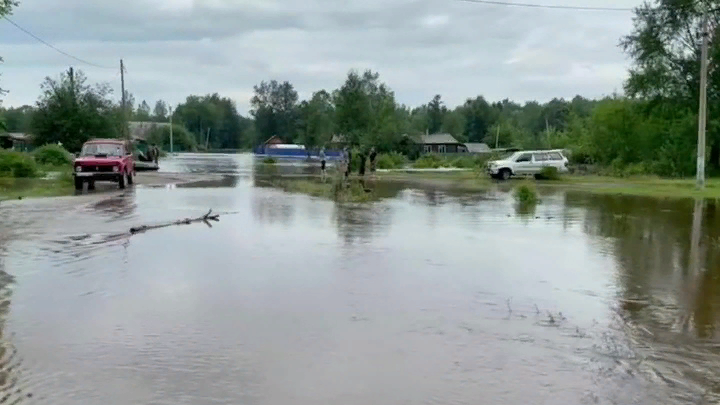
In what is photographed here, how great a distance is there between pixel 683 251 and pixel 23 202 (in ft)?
65.3

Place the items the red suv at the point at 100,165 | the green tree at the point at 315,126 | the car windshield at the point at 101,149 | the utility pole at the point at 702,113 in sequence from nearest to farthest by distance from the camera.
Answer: the utility pole at the point at 702,113 < the red suv at the point at 100,165 < the car windshield at the point at 101,149 < the green tree at the point at 315,126

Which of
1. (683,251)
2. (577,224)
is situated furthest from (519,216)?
(683,251)

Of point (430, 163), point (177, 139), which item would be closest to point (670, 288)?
point (430, 163)

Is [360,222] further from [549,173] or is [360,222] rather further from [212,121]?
[212,121]

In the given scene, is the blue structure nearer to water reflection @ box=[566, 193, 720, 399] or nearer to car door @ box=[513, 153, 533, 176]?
car door @ box=[513, 153, 533, 176]

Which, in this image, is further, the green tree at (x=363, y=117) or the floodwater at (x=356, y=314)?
the green tree at (x=363, y=117)

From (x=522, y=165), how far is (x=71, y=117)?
35784 millimetres

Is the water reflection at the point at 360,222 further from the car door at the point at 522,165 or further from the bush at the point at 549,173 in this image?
the car door at the point at 522,165

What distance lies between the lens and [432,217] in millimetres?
21172

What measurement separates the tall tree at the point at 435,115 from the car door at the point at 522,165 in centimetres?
9884

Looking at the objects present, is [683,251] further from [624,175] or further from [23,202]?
[624,175]

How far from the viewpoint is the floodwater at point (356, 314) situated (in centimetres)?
655

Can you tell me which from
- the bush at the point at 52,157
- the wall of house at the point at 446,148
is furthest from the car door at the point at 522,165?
the wall of house at the point at 446,148

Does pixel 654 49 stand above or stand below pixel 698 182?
above
